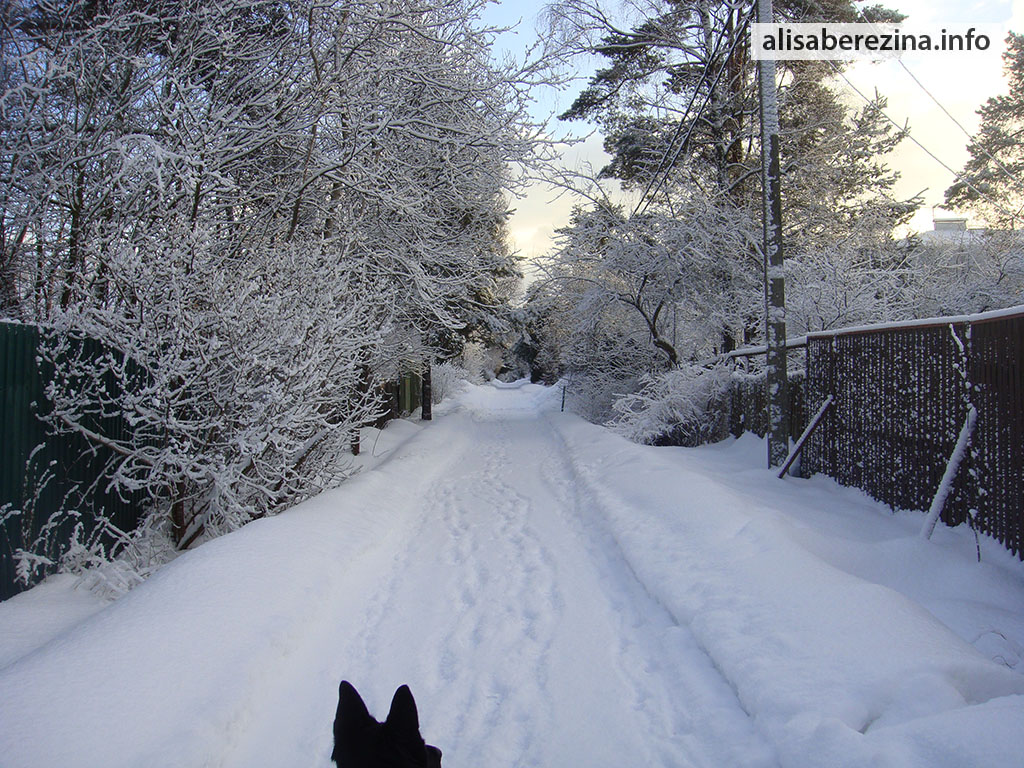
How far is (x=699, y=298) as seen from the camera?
52.3ft

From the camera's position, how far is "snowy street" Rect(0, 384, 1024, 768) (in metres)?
2.76

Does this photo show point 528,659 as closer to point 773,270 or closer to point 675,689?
point 675,689

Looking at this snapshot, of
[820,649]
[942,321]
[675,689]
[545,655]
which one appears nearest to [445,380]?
[942,321]

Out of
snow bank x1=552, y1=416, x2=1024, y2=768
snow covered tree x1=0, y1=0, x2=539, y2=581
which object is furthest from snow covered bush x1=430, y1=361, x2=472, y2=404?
snow bank x1=552, y1=416, x2=1024, y2=768

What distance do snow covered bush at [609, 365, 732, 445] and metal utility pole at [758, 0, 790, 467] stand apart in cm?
363

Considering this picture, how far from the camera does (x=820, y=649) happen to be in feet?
10.8

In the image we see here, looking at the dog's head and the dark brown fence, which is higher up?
the dark brown fence

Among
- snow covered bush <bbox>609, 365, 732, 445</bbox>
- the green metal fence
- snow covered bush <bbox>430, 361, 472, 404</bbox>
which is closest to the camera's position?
the green metal fence

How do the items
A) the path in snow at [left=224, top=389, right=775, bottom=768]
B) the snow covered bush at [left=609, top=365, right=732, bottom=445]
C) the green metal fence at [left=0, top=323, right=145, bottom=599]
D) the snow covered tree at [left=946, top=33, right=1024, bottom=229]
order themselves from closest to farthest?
the path in snow at [left=224, top=389, right=775, bottom=768], the green metal fence at [left=0, top=323, right=145, bottom=599], the snow covered bush at [left=609, top=365, right=732, bottom=445], the snow covered tree at [left=946, top=33, right=1024, bottom=229]

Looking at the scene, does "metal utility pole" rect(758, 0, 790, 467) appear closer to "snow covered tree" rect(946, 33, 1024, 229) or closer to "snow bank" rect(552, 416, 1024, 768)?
"snow bank" rect(552, 416, 1024, 768)

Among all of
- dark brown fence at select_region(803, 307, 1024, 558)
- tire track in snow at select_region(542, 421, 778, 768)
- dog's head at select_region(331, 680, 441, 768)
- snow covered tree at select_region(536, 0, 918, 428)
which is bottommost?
tire track in snow at select_region(542, 421, 778, 768)

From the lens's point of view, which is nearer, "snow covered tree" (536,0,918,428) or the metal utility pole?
the metal utility pole

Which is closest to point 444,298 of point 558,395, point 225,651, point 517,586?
point 517,586

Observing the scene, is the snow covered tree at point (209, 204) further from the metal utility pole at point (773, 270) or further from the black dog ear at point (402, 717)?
the black dog ear at point (402, 717)
